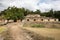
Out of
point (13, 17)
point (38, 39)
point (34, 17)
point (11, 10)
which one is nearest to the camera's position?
point (38, 39)

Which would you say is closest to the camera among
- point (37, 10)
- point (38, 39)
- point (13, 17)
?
point (38, 39)

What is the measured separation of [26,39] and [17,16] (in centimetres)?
4112

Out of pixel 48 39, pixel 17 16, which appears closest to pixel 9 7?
pixel 17 16

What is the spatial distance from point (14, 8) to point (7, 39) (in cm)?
5287

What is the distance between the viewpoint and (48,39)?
21141 millimetres

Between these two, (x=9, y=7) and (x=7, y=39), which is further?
(x=9, y=7)

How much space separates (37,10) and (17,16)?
5458 centimetres

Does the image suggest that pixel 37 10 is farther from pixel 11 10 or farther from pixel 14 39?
pixel 14 39

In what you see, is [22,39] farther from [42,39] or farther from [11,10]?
[11,10]

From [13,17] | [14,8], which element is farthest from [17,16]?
[14,8]

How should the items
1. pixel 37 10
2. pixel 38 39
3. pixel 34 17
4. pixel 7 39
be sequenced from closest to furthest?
pixel 7 39 → pixel 38 39 → pixel 34 17 → pixel 37 10

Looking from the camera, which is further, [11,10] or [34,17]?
[11,10]

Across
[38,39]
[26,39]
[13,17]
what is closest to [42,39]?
[38,39]

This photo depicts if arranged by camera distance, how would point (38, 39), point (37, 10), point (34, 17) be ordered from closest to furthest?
point (38, 39) → point (34, 17) → point (37, 10)
